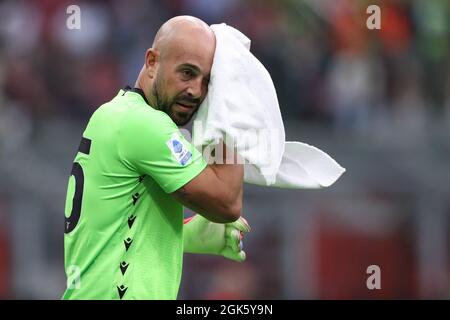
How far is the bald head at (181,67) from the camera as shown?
4215mm

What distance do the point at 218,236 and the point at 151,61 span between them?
853 millimetres

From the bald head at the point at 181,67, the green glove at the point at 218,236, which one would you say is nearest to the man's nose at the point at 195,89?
the bald head at the point at 181,67

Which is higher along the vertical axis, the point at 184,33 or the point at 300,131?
the point at 300,131

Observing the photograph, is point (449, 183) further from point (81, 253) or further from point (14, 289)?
point (81, 253)

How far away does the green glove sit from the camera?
4656 mm

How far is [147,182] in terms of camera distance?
170 inches

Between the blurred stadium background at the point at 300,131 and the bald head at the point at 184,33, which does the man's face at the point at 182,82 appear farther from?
the blurred stadium background at the point at 300,131

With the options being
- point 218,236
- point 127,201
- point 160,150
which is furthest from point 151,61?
point 218,236

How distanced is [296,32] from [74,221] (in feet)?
20.4

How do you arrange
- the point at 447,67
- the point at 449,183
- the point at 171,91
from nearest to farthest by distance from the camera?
the point at 171,91 < the point at 449,183 < the point at 447,67

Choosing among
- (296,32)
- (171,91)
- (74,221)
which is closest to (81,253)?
(74,221)

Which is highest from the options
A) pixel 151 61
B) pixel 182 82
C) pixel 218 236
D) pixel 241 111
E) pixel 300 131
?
pixel 300 131

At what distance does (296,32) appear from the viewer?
10.2 meters

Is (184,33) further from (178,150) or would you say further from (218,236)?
(218,236)
